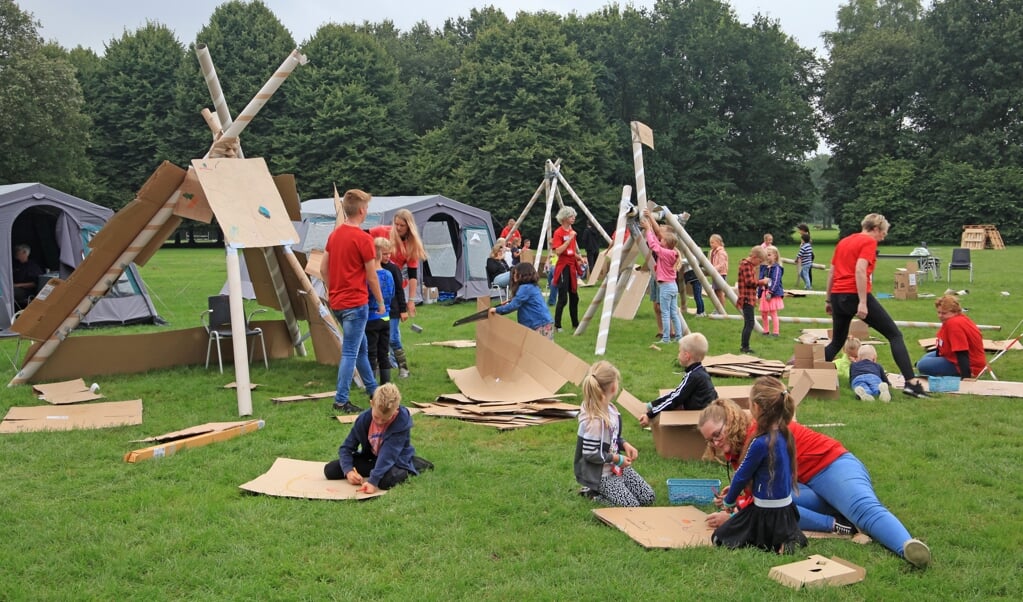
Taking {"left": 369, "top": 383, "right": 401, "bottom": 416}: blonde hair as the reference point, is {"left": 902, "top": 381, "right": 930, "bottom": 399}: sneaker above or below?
below

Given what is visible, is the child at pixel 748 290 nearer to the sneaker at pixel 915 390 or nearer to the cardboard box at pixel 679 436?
the sneaker at pixel 915 390

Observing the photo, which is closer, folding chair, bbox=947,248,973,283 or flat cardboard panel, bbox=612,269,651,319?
flat cardboard panel, bbox=612,269,651,319

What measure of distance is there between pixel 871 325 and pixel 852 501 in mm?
4515

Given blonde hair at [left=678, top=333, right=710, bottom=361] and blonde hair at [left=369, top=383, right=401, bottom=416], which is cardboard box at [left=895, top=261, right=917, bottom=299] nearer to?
blonde hair at [left=678, top=333, right=710, bottom=361]

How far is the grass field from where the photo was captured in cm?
400

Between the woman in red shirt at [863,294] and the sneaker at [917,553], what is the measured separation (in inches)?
176

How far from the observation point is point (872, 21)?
57.4 metres

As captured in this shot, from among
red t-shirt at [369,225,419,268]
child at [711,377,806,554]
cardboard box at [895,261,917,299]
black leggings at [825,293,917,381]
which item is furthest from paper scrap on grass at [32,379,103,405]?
cardboard box at [895,261,917,299]

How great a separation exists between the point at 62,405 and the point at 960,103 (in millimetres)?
46397

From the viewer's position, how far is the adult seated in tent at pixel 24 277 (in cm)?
1368

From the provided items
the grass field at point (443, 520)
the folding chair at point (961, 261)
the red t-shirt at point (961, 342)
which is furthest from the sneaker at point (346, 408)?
the folding chair at point (961, 261)

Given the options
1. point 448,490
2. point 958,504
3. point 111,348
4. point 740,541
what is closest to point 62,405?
point 111,348

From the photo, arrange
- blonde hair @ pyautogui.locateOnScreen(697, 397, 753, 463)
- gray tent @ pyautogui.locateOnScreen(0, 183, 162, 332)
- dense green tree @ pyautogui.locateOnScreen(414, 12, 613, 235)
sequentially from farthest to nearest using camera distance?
dense green tree @ pyautogui.locateOnScreen(414, 12, 613, 235) < gray tent @ pyautogui.locateOnScreen(0, 183, 162, 332) < blonde hair @ pyautogui.locateOnScreen(697, 397, 753, 463)

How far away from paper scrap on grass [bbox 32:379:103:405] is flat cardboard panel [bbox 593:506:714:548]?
578cm
